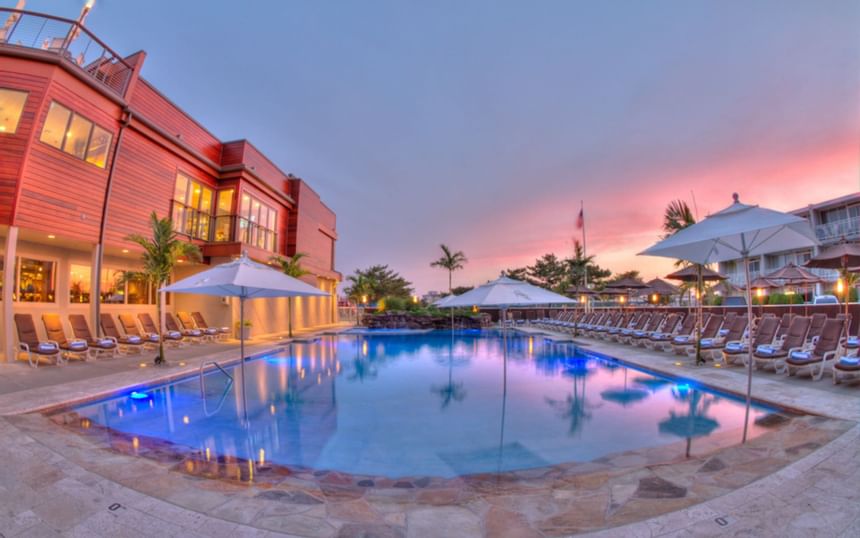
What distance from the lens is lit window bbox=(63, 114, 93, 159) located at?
33.9ft

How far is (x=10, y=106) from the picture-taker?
30.7 ft

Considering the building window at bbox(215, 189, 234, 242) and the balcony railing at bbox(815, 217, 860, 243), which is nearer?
the building window at bbox(215, 189, 234, 242)

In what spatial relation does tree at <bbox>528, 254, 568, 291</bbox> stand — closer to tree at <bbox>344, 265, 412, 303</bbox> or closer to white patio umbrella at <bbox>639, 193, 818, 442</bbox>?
tree at <bbox>344, 265, 412, 303</bbox>

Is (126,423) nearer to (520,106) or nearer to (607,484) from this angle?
(607,484)

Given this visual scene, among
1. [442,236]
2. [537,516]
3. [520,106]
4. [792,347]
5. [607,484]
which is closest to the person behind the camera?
[537,516]

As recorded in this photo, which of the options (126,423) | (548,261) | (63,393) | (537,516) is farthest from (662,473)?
(548,261)

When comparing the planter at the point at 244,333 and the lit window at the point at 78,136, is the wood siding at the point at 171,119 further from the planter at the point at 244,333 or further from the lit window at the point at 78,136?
the planter at the point at 244,333

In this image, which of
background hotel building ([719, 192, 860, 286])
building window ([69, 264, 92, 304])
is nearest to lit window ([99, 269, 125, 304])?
building window ([69, 264, 92, 304])

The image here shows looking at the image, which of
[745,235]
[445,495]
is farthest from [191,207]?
[745,235]

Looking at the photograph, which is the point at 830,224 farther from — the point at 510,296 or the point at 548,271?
the point at 510,296

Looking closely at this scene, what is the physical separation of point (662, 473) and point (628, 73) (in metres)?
16.2

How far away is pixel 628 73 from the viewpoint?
14977mm

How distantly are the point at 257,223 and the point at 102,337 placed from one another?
327 inches

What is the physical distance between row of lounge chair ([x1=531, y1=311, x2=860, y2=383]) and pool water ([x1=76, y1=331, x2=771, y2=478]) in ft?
7.25
